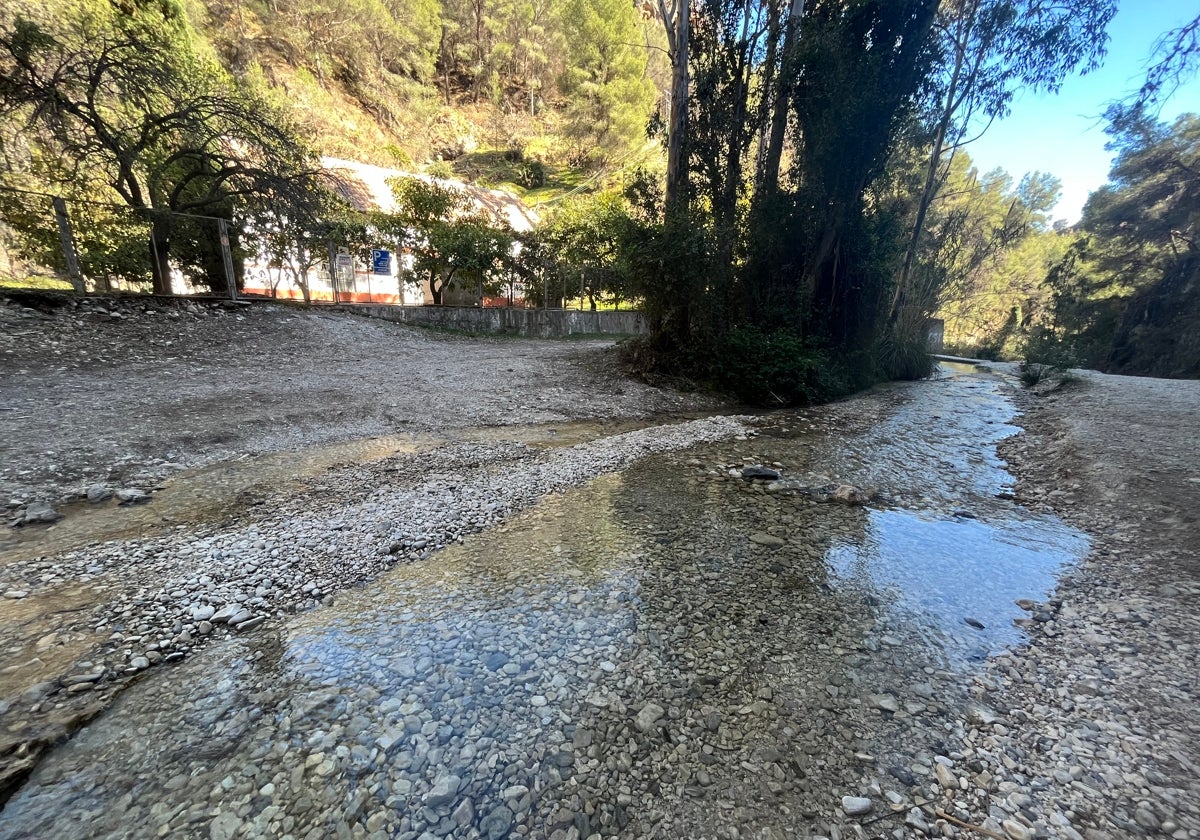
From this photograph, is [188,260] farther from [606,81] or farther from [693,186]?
[606,81]

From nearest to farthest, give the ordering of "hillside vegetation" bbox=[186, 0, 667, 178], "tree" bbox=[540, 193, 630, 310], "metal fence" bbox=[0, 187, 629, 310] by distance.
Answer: "metal fence" bbox=[0, 187, 629, 310]
"tree" bbox=[540, 193, 630, 310]
"hillside vegetation" bbox=[186, 0, 667, 178]

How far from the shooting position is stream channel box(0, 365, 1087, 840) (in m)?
2.13

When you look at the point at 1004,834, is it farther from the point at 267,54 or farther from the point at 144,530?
the point at 267,54

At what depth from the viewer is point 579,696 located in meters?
2.80

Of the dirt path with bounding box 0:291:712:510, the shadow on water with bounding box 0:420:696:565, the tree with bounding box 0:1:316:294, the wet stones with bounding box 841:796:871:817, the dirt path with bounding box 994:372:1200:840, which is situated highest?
the tree with bounding box 0:1:316:294

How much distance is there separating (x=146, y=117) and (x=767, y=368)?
16.9 meters

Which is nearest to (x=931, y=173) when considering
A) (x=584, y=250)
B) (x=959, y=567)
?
(x=584, y=250)

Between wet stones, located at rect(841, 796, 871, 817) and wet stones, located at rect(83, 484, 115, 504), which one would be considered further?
wet stones, located at rect(83, 484, 115, 504)

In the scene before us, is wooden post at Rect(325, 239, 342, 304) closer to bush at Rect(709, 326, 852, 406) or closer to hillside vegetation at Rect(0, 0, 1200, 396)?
hillside vegetation at Rect(0, 0, 1200, 396)

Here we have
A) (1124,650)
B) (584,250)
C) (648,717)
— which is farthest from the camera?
(584,250)

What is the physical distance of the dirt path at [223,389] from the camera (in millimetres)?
5766

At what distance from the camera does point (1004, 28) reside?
15.5 m

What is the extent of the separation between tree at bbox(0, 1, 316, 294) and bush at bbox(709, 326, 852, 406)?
13.3 meters

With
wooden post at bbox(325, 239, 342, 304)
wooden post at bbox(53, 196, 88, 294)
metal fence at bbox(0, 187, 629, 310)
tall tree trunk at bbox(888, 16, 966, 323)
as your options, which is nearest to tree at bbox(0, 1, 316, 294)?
metal fence at bbox(0, 187, 629, 310)
